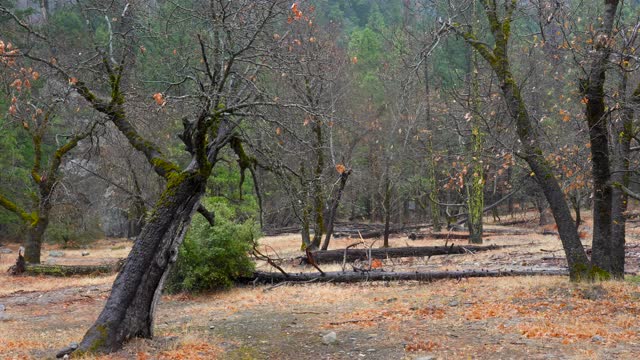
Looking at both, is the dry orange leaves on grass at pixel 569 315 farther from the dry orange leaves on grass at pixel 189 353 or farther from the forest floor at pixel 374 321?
the dry orange leaves on grass at pixel 189 353

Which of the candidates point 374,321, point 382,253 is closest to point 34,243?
point 382,253

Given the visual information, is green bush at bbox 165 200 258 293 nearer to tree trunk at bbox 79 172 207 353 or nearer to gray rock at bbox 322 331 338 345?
tree trunk at bbox 79 172 207 353

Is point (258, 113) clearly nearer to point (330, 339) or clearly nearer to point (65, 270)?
point (330, 339)

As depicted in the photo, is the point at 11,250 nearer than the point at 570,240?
No

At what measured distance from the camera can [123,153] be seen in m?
27.7

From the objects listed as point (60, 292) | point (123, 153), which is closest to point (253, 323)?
point (60, 292)

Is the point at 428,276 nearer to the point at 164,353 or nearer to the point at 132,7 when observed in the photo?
the point at 164,353

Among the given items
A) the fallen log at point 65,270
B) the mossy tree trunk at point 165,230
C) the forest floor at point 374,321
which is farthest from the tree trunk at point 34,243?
the mossy tree trunk at point 165,230

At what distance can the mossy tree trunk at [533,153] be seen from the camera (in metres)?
11.1

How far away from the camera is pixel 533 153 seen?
37.2 ft

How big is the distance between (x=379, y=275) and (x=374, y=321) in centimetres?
439

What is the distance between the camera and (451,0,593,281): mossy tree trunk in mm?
11125

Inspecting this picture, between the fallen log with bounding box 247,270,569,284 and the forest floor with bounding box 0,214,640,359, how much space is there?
0.78 feet

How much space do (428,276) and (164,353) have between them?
804 centimetres
